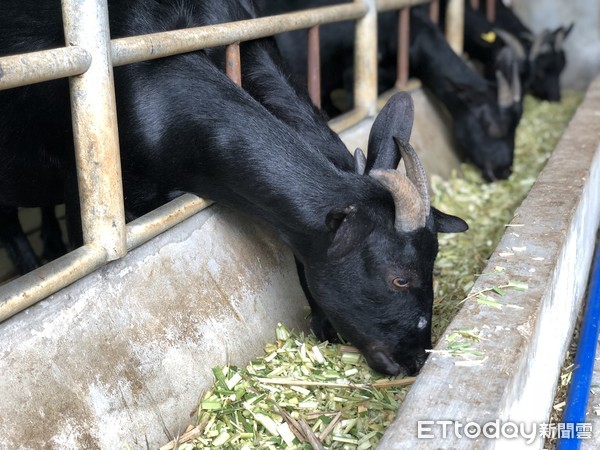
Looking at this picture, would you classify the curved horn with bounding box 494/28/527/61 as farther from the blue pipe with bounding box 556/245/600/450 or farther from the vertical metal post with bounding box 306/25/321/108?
the blue pipe with bounding box 556/245/600/450

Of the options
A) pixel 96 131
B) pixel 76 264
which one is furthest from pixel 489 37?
pixel 76 264

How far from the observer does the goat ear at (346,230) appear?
339 cm

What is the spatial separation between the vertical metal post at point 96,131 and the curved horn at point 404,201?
1057 mm

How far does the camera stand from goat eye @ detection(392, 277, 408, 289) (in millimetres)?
3543

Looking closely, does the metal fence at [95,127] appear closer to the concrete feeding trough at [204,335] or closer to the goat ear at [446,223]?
the concrete feeding trough at [204,335]

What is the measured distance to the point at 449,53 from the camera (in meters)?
7.38

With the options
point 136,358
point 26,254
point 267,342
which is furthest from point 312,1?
point 136,358

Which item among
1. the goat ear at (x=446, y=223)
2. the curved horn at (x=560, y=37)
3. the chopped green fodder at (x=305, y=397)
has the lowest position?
the curved horn at (x=560, y=37)

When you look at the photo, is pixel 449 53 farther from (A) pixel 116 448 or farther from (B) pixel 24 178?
(A) pixel 116 448

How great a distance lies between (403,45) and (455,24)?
1447 mm

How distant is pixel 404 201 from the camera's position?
3.43 meters

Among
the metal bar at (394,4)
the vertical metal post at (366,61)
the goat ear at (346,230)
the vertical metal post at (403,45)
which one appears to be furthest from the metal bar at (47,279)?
the vertical metal post at (403,45)

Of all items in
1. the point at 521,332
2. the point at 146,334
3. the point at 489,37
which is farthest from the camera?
the point at 489,37

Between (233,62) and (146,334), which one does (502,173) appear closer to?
(233,62)
